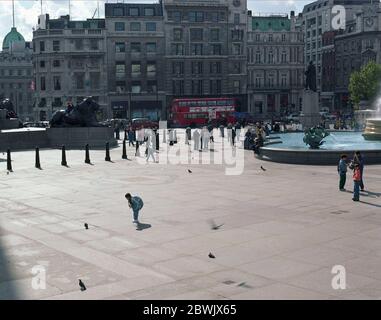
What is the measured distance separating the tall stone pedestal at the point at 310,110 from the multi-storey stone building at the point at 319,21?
191 ft

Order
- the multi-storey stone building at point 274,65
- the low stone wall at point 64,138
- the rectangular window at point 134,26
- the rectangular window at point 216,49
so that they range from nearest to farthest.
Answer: the low stone wall at point 64,138 < the rectangular window at point 134,26 < the rectangular window at point 216,49 < the multi-storey stone building at point 274,65

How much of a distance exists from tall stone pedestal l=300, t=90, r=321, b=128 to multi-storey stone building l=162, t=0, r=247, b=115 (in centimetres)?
4058

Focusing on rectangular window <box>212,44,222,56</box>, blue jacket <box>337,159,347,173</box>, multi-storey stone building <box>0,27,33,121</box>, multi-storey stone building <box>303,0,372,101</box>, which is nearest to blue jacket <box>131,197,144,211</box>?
blue jacket <box>337,159,347,173</box>

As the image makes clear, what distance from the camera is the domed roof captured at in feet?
504

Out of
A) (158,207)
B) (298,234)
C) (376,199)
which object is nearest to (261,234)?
(298,234)

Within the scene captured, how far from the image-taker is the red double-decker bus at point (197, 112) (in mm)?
75562

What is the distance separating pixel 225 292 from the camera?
370 inches

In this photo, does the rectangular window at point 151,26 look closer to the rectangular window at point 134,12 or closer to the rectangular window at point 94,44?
the rectangular window at point 134,12

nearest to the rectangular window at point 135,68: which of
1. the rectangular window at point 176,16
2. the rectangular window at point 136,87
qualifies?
the rectangular window at point 136,87

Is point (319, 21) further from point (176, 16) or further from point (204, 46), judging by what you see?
point (176, 16)

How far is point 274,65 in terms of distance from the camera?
10219cm

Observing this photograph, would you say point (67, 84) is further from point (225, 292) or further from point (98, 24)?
point (225, 292)

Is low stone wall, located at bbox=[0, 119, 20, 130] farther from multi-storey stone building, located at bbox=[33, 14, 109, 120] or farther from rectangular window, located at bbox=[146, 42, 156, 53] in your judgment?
rectangular window, located at bbox=[146, 42, 156, 53]

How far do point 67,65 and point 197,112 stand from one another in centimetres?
2662
